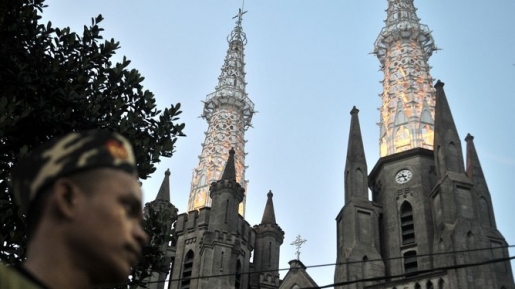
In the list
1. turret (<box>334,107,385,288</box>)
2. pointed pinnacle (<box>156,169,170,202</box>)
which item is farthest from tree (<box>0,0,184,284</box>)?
pointed pinnacle (<box>156,169,170,202</box>)

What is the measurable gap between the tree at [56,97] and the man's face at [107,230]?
5469 mm

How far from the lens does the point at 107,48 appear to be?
10352mm

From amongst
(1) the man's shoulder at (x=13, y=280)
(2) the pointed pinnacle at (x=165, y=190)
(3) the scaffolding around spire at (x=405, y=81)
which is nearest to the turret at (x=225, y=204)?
(2) the pointed pinnacle at (x=165, y=190)

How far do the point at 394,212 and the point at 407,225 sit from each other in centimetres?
94

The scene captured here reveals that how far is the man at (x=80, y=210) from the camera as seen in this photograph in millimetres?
2299

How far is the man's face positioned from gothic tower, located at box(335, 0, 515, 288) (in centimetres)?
2097

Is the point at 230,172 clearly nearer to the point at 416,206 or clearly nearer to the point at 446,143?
the point at 416,206

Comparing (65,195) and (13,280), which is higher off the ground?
(65,195)

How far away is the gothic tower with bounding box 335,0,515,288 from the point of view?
27.0 m

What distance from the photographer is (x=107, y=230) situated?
2.33 m

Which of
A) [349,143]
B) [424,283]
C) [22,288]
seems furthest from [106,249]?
[349,143]

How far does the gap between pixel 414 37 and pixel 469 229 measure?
68.2 ft

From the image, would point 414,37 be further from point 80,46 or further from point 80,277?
point 80,277

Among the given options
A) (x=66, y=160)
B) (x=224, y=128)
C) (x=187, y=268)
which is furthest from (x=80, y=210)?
(x=224, y=128)
